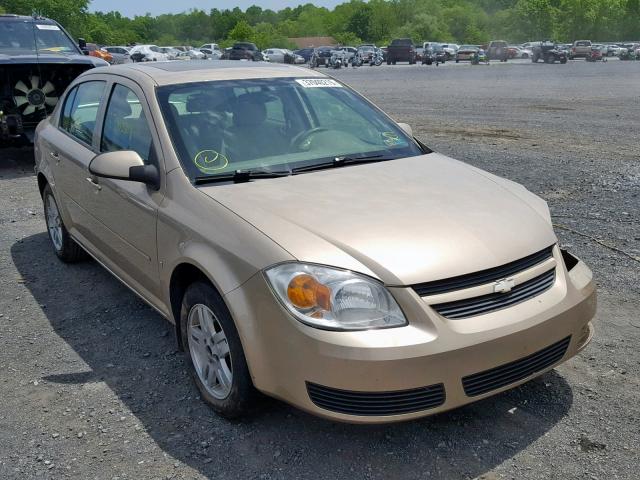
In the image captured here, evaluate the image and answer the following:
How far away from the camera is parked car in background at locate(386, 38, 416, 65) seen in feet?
182

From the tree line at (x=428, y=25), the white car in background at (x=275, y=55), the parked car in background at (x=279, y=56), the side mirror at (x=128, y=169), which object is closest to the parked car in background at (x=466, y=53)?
the parked car in background at (x=279, y=56)

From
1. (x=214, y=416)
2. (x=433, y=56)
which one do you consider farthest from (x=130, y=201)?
(x=433, y=56)

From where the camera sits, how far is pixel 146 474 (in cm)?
298

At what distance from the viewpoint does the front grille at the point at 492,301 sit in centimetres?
280

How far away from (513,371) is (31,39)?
10020mm

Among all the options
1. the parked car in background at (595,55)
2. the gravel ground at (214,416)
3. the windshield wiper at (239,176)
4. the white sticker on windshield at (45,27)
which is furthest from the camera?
the parked car in background at (595,55)

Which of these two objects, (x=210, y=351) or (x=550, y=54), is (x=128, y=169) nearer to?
(x=210, y=351)

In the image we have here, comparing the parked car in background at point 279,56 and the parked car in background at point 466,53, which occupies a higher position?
the parked car in background at point 466,53

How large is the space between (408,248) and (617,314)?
7.30 ft

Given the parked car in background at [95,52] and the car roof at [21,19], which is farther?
the parked car in background at [95,52]

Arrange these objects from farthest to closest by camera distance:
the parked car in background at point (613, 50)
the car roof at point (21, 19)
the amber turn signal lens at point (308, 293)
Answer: the parked car in background at point (613, 50) < the car roof at point (21, 19) < the amber turn signal lens at point (308, 293)

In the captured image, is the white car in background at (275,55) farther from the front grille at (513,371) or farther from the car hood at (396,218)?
the front grille at (513,371)

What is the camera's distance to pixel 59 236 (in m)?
5.72

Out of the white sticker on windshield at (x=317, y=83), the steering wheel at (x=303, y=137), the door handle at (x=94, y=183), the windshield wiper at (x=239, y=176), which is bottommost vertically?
the door handle at (x=94, y=183)
